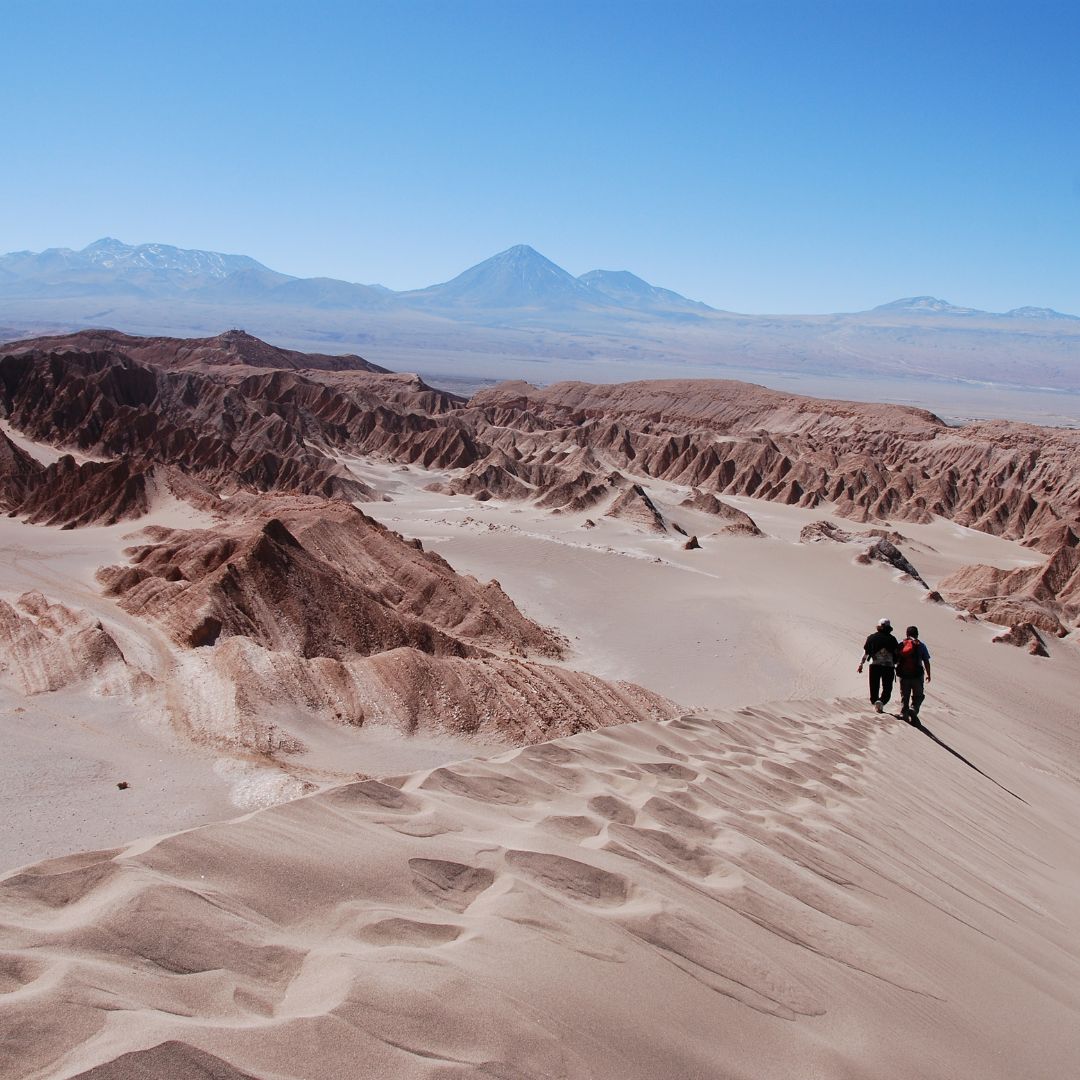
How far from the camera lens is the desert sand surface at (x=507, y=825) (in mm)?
2520

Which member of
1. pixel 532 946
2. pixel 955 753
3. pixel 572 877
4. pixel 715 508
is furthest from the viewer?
pixel 715 508

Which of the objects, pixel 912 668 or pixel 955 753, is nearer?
pixel 955 753

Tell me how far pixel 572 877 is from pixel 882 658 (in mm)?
7529

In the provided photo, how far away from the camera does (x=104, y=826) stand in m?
6.92

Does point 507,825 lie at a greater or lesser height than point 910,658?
greater

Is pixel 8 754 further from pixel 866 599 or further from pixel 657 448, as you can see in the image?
pixel 657 448

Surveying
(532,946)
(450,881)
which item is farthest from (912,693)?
(532,946)

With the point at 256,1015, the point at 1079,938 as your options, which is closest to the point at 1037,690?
the point at 1079,938

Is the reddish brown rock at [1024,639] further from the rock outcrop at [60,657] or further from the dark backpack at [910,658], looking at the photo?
the rock outcrop at [60,657]

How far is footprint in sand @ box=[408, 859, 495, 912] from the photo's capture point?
3259 mm

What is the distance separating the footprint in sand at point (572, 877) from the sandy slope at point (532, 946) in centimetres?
1

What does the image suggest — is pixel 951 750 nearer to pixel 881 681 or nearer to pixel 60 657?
pixel 881 681

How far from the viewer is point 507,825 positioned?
159 inches

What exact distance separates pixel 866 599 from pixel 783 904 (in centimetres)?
2353
